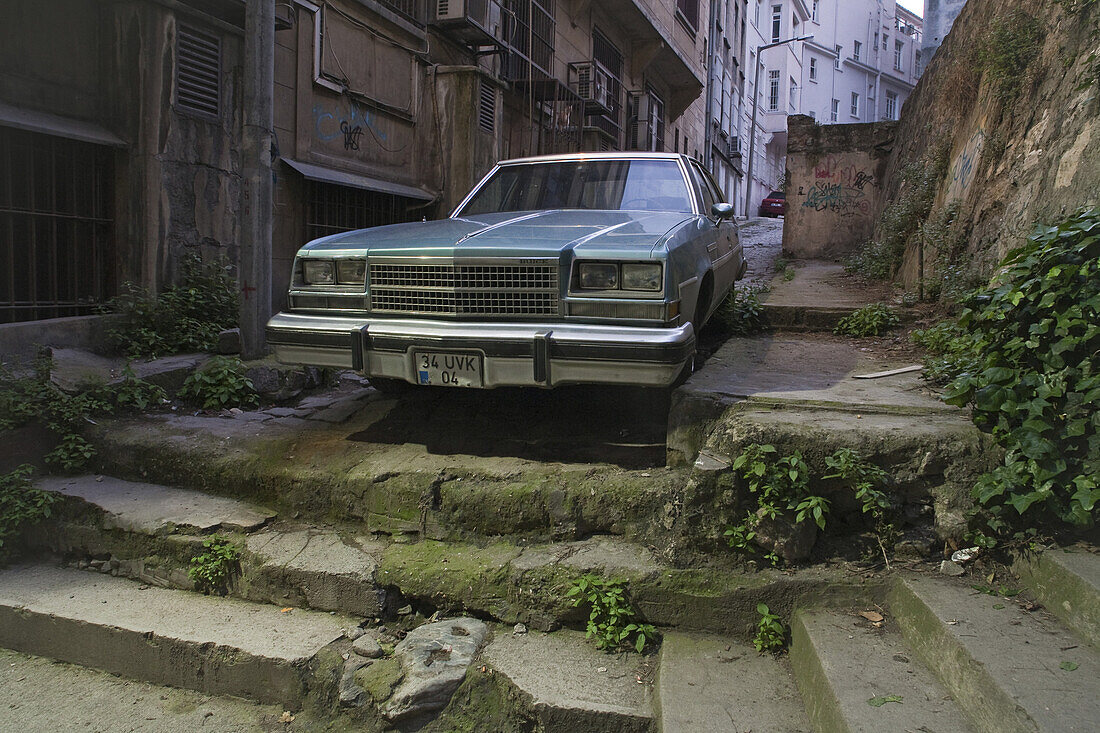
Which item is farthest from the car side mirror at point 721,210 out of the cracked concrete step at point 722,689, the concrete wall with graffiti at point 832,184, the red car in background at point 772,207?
the red car in background at point 772,207

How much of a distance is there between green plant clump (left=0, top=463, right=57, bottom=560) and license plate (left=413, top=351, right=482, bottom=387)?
1.98m

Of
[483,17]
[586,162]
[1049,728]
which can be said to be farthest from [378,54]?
[1049,728]

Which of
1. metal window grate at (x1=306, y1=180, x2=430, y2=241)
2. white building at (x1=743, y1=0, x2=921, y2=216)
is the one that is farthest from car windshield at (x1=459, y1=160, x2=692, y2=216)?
white building at (x1=743, y1=0, x2=921, y2=216)

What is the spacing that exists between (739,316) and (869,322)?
0.97 metres

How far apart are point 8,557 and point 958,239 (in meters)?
6.75

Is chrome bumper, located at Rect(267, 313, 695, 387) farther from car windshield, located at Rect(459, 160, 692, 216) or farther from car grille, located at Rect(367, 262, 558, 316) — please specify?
car windshield, located at Rect(459, 160, 692, 216)

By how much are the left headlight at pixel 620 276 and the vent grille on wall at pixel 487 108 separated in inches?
303

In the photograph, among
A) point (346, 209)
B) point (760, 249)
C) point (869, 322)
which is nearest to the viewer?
point (869, 322)

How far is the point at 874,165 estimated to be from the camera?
1139 cm

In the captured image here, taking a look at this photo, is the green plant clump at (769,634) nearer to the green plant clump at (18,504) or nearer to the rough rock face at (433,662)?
the rough rock face at (433,662)

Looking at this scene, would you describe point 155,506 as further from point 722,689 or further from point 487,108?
point 487,108

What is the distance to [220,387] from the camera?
15.7 feet

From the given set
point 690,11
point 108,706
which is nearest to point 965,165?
point 108,706

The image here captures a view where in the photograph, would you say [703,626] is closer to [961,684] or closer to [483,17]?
[961,684]
